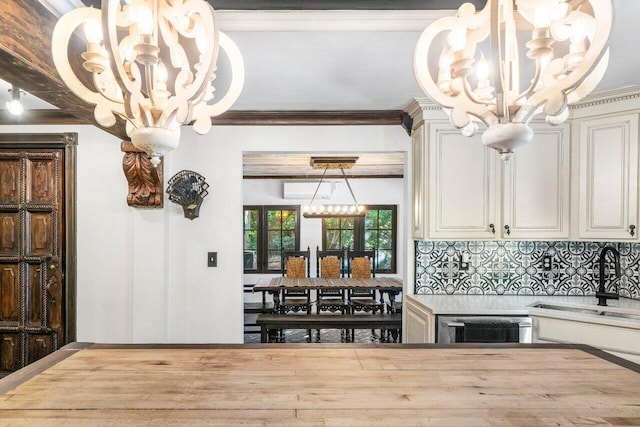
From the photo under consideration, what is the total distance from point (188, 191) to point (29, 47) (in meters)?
1.78

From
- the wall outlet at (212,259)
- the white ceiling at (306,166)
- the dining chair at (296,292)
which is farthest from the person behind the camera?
the white ceiling at (306,166)

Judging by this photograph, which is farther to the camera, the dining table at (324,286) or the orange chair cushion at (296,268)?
the orange chair cushion at (296,268)

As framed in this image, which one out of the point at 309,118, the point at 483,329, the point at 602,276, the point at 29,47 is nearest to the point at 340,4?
the point at 29,47

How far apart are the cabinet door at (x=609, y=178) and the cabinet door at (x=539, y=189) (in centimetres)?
11

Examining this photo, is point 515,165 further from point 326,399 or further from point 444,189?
point 326,399

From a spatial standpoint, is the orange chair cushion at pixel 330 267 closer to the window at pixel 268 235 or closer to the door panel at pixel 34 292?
the window at pixel 268 235

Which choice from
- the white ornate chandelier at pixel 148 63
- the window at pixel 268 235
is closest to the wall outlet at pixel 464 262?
the white ornate chandelier at pixel 148 63

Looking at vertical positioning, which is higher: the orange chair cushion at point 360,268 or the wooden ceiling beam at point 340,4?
the wooden ceiling beam at point 340,4

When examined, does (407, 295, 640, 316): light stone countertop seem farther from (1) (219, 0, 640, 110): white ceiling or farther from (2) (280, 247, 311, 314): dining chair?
(2) (280, 247, 311, 314): dining chair

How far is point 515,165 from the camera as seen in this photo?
292cm

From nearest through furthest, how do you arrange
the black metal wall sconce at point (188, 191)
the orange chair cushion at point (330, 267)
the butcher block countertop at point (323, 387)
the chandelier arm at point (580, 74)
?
the butcher block countertop at point (323, 387) < the chandelier arm at point (580, 74) < the black metal wall sconce at point (188, 191) < the orange chair cushion at point (330, 267)

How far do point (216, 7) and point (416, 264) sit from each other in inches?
95.1

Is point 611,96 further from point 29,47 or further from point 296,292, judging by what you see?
point 296,292

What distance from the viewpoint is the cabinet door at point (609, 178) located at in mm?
2678
